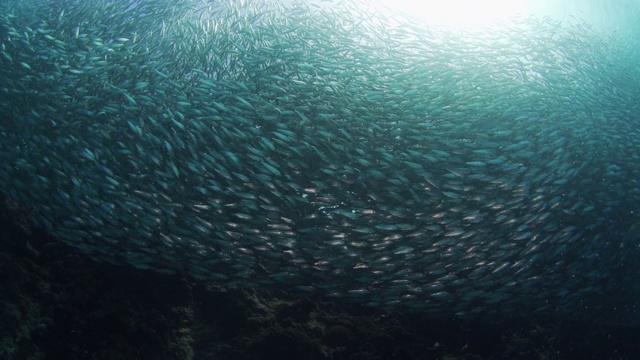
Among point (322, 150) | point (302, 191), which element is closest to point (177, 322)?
point (302, 191)

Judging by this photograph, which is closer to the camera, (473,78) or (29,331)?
(29,331)

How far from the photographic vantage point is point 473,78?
7.97 m

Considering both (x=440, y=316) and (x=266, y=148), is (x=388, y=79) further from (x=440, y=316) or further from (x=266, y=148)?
(x=440, y=316)

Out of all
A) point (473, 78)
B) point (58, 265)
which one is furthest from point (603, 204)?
point (58, 265)

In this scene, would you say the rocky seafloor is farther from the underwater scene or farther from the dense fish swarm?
the dense fish swarm

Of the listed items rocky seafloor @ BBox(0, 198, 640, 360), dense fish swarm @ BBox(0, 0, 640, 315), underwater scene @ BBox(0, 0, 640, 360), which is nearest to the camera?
rocky seafloor @ BBox(0, 198, 640, 360)

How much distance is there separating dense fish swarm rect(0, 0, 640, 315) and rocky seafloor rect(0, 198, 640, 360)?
275mm

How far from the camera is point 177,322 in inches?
203

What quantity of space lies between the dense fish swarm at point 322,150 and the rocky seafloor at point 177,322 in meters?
0.28

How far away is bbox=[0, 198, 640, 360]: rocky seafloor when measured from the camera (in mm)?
4496

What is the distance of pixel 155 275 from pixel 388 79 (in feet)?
17.9

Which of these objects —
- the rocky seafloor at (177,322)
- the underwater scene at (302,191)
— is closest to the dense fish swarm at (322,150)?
the underwater scene at (302,191)

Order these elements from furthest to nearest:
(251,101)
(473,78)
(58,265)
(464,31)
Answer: (464,31), (473,78), (251,101), (58,265)

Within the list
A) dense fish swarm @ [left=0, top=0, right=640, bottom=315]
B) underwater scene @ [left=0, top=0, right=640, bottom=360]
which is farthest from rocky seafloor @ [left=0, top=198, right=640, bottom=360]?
dense fish swarm @ [left=0, top=0, right=640, bottom=315]
